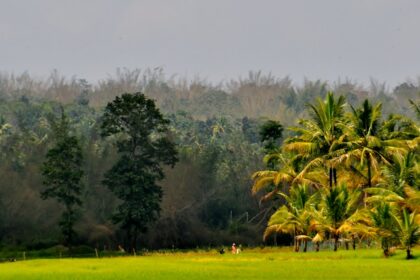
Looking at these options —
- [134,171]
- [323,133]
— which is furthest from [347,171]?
[134,171]

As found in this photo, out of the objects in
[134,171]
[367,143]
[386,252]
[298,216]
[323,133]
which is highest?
[323,133]

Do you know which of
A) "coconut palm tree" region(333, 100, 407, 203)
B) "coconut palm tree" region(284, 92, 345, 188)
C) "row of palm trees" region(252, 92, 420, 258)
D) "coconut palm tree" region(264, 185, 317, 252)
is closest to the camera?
"row of palm trees" region(252, 92, 420, 258)

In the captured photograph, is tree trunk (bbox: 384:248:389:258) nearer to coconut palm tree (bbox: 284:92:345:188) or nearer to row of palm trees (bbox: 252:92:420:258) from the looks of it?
row of palm trees (bbox: 252:92:420:258)

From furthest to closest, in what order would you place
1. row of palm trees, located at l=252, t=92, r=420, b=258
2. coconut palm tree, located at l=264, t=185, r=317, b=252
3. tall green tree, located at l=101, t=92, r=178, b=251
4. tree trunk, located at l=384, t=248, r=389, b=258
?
tall green tree, located at l=101, t=92, r=178, b=251
coconut palm tree, located at l=264, t=185, r=317, b=252
row of palm trees, located at l=252, t=92, r=420, b=258
tree trunk, located at l=384, t=248, r=389, b=258

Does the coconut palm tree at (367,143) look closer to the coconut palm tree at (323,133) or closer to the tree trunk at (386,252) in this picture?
the coconut palm tree at (323,133)

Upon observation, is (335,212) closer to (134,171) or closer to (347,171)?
(347,171)

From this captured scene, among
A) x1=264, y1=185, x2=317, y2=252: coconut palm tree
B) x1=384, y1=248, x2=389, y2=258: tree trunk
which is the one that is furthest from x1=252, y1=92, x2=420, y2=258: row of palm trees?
x1=384, y1=248, x2=389, y2=258: tree trunk

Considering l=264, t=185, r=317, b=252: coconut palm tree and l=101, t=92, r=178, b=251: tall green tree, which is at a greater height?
l=101, t=92, r=178, b=251: tall green tree

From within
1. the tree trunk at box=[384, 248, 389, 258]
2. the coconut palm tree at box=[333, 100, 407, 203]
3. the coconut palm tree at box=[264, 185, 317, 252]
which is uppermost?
the coconut palm tree at box=[333, 100, 407, 203]

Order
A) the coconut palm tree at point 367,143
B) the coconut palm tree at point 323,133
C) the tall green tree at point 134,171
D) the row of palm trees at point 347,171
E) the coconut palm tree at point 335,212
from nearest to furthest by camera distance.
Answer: the row of palm trees at point 347,171 → the coconut palm tree at point 335,212 → the coconut palm tree at point 367,143 → the coconut palm tree at point 323,133 → the tall green tree at point 134,171

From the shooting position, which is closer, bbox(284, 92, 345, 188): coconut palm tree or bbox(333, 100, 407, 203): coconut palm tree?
bbox(333, 100, 407, 203): coconut palm tree

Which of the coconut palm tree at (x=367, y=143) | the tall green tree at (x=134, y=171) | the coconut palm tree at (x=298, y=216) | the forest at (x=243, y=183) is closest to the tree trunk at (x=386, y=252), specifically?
the forest at (x=243, y=183)

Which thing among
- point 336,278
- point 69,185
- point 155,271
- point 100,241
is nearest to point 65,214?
point 69,185

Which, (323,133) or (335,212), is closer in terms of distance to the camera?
(335,212)
